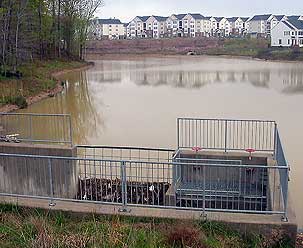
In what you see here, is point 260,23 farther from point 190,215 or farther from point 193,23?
point 190,215

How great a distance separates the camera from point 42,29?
5275cm

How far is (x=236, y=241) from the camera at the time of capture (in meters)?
6.74

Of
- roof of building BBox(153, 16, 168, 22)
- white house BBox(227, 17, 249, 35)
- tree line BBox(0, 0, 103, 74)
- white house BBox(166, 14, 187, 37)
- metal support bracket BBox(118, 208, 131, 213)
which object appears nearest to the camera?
metal support bracket BBox(118, 208, 131, 213)

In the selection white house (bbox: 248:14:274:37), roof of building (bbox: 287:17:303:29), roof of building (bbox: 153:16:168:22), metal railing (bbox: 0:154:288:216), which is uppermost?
roof of building (bbox: 153:16:168:22)

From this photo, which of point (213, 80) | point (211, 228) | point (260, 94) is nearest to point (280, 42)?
point (213, 80)

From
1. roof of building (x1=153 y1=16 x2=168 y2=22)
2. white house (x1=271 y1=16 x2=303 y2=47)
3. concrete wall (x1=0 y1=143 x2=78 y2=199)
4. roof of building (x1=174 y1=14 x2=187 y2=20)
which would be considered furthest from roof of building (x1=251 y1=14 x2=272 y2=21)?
concrete wall (x1=0 y1=143 x2=78 y2=199)

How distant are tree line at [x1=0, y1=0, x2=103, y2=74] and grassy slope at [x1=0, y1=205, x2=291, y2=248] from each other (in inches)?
1035

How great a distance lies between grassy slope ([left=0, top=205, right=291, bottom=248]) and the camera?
6.11m

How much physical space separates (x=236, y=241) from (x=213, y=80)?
3499cm

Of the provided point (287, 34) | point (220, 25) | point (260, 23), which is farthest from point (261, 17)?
point (287, 34)

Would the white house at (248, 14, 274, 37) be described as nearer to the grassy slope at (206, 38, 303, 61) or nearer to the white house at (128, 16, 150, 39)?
the white house at (128, 16, 150, 39)

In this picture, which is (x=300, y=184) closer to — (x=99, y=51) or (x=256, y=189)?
(x=256, y=189)

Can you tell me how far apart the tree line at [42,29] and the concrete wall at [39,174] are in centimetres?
2148

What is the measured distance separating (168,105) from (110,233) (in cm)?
1995
